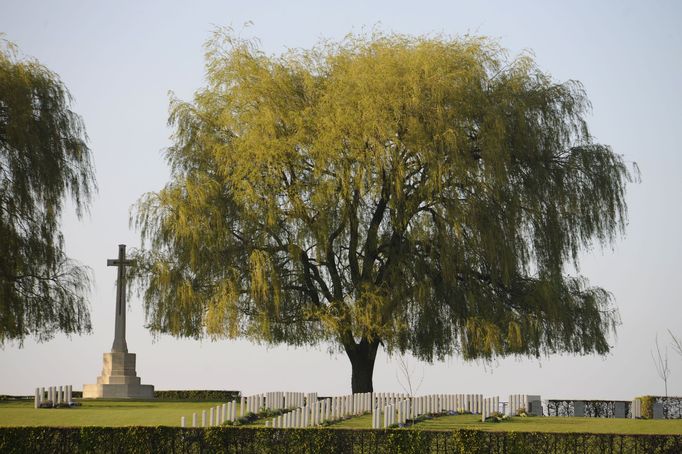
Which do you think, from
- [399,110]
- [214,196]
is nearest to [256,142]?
[214,196]

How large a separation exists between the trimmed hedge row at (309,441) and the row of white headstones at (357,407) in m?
2.36

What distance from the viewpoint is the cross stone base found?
37.7m

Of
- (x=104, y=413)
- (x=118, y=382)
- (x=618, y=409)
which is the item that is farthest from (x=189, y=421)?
(x=618, y=409)

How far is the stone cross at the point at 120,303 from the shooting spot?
3706cm

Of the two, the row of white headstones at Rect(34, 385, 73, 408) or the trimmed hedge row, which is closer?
the trimmed hedge row

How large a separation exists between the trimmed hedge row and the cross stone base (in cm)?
1712

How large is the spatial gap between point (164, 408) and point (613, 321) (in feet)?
48.0

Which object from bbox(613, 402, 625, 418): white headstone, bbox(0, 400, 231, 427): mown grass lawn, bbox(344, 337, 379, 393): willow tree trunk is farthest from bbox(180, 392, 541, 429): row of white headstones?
bbox(613, 402, 625, 418): white headstone

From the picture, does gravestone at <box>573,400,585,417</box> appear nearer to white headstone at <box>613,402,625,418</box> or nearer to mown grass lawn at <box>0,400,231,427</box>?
white headstone at <box>613,402,625,418</box>

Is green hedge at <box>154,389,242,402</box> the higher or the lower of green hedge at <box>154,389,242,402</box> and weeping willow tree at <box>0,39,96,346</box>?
the lower

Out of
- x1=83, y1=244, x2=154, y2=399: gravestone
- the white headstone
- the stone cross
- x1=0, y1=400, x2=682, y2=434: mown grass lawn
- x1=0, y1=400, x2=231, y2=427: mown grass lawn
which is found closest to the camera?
x1=0, y1=400, x2=682, y2=434: mown grass lawn

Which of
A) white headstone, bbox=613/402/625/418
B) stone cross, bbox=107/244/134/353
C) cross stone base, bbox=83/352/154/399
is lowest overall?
white headstone, bbox=613/402/625/418

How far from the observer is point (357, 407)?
95.0ft

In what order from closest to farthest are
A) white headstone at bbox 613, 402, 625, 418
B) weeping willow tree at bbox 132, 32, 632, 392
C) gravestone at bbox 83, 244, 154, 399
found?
weeping willow tree at bbox 132, 32, 632, 392, white headstone at bbox 613, 402, 625, 418, gravestone at bbox 83, 244, 154, 399
